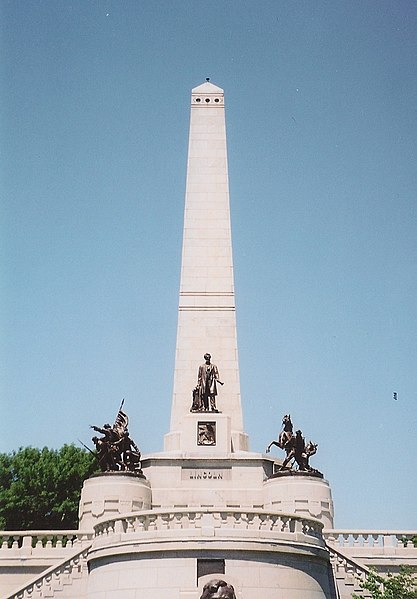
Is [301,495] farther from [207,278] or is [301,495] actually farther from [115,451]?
[207,278]

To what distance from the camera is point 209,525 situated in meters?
20.4

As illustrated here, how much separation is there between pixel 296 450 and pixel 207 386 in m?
5.02

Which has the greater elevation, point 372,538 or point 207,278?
point 207,278

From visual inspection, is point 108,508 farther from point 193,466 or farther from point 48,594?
point 48,594

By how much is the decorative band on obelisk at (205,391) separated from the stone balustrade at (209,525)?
36.6 feet

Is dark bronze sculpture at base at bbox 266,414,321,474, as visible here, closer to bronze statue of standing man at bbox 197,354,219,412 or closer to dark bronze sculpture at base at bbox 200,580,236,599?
bronze statue of standing man at bbox 197,354,219,412

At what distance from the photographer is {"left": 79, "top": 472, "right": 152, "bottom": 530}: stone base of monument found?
28.5m

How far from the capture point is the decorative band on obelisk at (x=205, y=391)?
107ft

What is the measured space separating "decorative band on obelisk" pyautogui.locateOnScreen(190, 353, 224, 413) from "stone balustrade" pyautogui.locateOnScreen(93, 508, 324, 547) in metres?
11.2

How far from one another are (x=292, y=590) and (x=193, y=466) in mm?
10748

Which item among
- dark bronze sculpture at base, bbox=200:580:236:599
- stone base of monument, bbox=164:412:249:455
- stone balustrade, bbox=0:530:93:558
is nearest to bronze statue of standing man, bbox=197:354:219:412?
stone base of monument, bbox=164:412:249:455

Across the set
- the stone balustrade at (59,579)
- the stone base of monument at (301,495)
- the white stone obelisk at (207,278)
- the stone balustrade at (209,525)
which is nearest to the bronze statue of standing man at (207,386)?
the white stone obelisk at (207,278)

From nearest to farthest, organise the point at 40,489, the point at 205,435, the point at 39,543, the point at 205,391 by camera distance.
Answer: the point at 39,543
the point at 205,435
the point at 205,391
the point at 40,489

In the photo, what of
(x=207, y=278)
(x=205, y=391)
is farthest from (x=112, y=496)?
(x=207, y=278)
